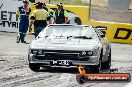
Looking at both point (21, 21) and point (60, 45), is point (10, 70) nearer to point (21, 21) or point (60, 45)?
point (60, 45)

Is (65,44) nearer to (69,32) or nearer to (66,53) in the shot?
(66,53)

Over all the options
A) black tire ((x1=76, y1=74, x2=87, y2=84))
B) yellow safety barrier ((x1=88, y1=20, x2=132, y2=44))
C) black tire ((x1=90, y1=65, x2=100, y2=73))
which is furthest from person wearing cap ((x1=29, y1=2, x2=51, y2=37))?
black tire ((x1=76, y1=74, x2=87, y2=84))

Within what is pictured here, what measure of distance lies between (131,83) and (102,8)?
26.7 m

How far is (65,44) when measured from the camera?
40.6 ft

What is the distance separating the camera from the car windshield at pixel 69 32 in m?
13.3

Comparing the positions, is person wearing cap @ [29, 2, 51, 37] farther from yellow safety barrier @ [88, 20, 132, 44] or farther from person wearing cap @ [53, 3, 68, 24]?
yellow safety barrier @ [88, 20, 132, 44]

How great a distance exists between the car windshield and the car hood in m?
0.47

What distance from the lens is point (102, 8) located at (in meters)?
37.4

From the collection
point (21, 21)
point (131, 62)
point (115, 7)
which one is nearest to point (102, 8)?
point (115, 7)

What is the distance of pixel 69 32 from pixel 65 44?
1236 millimetres

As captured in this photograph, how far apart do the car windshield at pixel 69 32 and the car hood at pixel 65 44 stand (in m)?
0.47

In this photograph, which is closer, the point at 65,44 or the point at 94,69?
the point at 94,69

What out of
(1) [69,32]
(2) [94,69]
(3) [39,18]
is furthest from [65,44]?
(3) [39,18]

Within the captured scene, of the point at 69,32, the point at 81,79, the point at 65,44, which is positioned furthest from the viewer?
the point at 69,32
